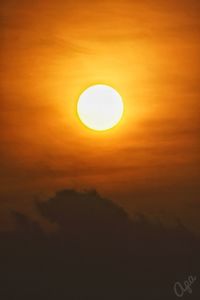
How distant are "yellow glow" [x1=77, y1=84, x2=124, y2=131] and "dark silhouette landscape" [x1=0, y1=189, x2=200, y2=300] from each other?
1.44 ft

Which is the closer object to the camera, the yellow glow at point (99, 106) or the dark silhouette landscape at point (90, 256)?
the yellow glow at point (99, 106)

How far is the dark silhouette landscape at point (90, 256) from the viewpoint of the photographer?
2.80 m

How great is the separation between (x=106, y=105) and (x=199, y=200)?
783mm

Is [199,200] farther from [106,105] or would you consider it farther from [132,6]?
[132,6]

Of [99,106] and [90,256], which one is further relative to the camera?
[90,256]

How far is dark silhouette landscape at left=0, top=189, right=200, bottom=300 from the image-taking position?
280 centimetres

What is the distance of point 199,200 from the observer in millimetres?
2873

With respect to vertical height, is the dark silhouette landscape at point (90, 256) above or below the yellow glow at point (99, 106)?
below

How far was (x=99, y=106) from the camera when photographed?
8.29ft

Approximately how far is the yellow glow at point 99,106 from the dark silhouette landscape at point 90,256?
438mm

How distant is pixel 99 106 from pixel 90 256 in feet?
2.77

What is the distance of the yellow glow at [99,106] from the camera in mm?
2516

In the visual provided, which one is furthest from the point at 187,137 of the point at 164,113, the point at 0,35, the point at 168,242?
the point at 0,35

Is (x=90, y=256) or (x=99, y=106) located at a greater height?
(x=99, y=106)
